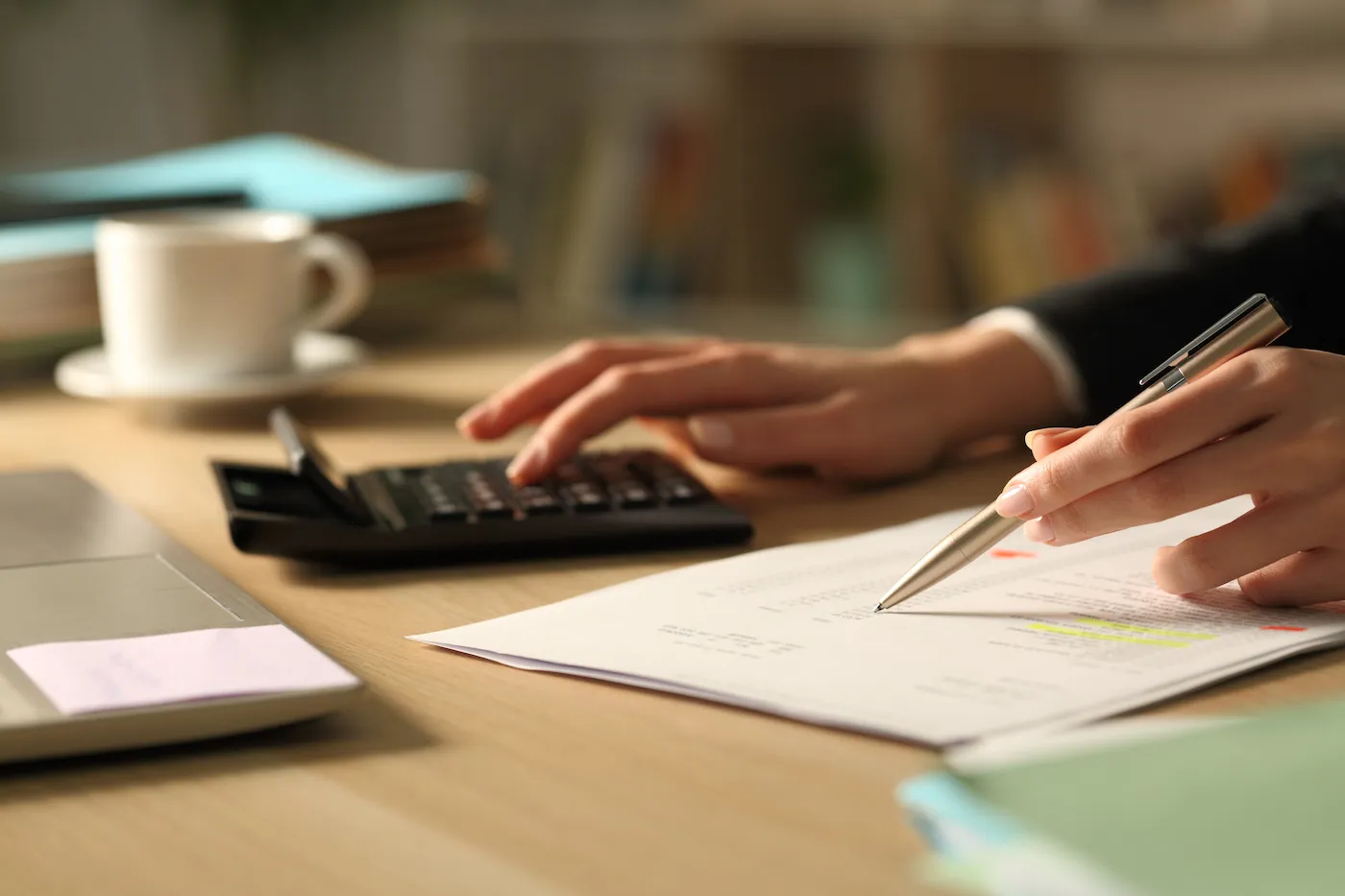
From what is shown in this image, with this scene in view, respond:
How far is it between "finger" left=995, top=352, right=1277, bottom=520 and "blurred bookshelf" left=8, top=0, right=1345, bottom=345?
5.59 feet

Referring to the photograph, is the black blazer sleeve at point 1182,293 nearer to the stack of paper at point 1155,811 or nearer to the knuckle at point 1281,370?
the knuckle at point 1281,370

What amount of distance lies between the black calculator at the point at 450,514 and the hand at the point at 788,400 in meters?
0.04

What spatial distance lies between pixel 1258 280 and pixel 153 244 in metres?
0.67

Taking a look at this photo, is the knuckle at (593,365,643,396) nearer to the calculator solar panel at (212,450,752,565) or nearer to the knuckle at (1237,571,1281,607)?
the calculator solar panel at (212,450,752,565)

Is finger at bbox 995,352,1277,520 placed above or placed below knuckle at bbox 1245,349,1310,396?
below

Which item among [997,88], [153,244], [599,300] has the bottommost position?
[599,300]

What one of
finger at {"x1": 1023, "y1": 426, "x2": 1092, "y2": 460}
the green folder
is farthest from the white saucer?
the green folder

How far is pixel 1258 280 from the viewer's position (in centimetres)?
88

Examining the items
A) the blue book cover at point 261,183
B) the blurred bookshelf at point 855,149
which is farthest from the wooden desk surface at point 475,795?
the blurred bookshelf at point 855,149

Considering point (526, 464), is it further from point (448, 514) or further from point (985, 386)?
point (985, 386)

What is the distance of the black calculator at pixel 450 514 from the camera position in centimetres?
62

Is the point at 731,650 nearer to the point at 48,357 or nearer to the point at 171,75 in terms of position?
the point at 48,357

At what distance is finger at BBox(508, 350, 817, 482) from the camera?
731 mm

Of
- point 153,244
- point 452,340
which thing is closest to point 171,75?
point 452,340
